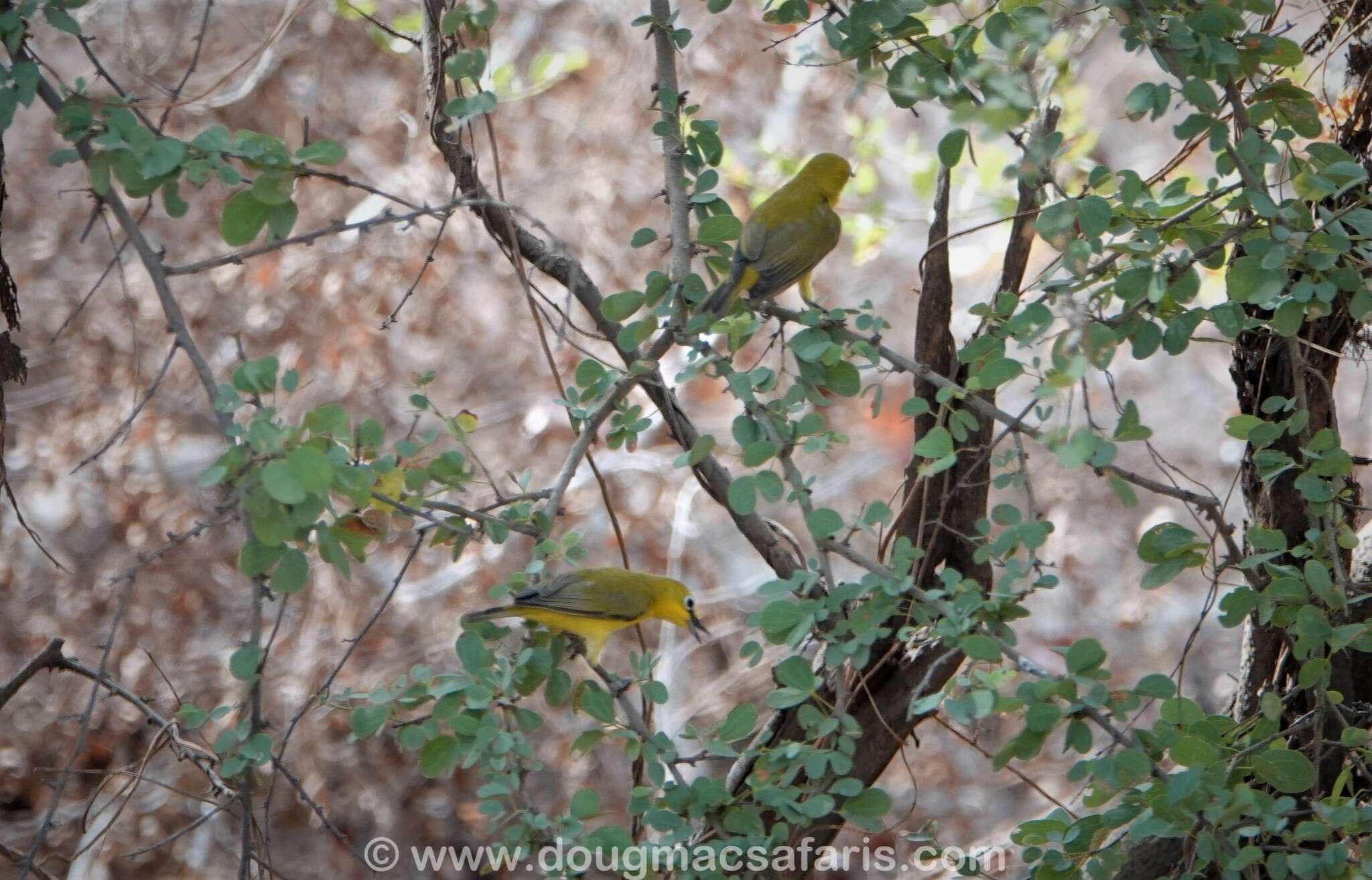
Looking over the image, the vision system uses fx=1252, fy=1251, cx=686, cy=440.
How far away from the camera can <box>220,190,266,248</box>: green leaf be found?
1384mm

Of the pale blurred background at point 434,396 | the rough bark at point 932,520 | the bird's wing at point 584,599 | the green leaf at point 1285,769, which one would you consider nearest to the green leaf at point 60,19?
the bird's wing at point 584,599

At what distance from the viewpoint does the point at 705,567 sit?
4.37 metres

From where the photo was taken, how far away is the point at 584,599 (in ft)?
7.50

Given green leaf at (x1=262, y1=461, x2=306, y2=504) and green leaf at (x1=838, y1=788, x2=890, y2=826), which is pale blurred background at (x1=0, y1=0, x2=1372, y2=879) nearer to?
green leaf at (x1=838, y1=788, x2=890, y2=826)

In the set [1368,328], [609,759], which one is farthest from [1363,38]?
[609,759]

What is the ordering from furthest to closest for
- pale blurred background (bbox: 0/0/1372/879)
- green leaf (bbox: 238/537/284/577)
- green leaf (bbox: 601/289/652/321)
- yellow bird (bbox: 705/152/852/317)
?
pale blurred background (bbox: 0/0/1372/879)
yellow bird (bbox: 705/152/852/317)
green leaf (bbox: 601/289/652/321)
green leaf (bbox: 238/537/284/577)

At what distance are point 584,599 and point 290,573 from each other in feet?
3.49

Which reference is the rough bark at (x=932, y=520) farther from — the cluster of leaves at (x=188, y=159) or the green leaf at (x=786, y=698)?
the cluster of leaves at (x=188, y=159)

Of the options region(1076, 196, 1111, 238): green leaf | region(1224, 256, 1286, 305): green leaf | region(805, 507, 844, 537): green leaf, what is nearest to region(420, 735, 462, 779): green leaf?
region(805, 507, 844, 537): green leaf

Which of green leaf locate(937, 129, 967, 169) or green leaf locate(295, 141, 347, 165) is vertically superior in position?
green leaf locate(937, 129, 967, 169)

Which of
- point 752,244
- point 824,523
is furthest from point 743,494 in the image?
point 752,244

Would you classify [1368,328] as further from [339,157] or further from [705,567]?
[705,567]

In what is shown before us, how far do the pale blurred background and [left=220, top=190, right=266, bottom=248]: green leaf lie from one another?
2.61m

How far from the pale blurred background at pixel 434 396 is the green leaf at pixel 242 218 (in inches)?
103
